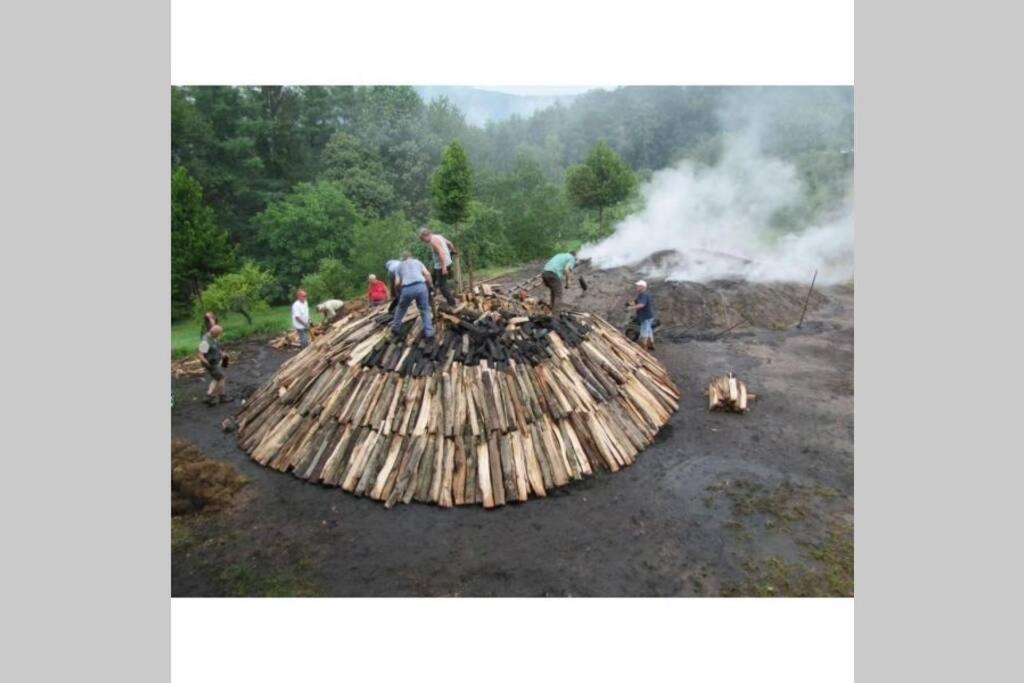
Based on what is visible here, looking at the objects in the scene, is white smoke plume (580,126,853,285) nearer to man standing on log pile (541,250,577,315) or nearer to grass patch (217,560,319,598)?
man standing on log pile (541,250,577,315)

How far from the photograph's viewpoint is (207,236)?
7.73 meters

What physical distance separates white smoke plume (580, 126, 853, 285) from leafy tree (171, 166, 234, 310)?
11108 millimetres

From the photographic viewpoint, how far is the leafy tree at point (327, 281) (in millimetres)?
11539

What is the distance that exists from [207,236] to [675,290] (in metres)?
10.7

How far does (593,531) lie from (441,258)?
4.18 meters

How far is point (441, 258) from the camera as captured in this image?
7383 millimetres

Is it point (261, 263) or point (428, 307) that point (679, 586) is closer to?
point (428, 307)

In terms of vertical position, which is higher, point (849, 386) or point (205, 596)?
point (849, 386)

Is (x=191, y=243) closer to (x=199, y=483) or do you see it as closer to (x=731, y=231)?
(x=199, y=483)

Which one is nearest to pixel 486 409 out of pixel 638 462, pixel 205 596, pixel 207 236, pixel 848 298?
pixel 638 462

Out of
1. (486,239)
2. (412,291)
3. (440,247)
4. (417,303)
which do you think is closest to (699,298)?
(486,239)

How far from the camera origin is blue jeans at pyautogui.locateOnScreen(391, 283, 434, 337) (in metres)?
6.85

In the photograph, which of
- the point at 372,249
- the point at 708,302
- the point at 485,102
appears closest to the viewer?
the point at 372,249

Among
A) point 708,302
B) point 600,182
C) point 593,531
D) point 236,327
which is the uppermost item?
point 600,182
